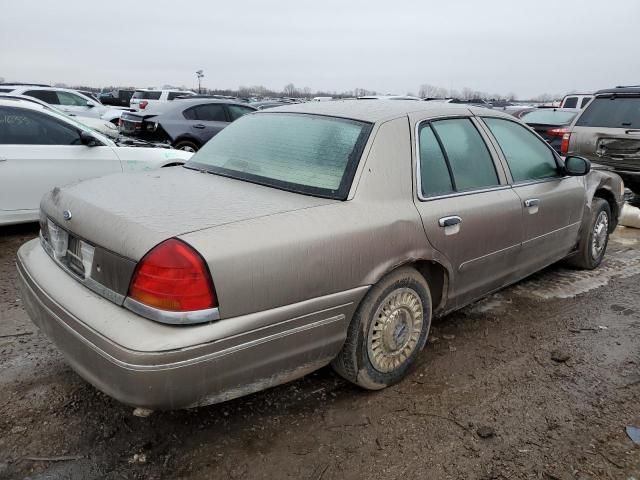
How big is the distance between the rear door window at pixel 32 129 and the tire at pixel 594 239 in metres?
5.42

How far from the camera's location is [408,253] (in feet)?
9.18

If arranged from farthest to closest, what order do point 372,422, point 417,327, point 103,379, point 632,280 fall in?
point 632,280 < point 417,327 < point 372,422 < point 103,379

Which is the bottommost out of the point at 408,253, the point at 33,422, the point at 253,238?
the point at 33,422

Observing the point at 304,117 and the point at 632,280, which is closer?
the point at 304,117

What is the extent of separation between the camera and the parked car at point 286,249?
2.08 meters

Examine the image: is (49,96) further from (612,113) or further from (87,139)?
(612,113)

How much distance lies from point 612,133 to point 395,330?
20.2 ft

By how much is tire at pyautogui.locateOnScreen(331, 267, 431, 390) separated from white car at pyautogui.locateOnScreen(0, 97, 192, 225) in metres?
3.90

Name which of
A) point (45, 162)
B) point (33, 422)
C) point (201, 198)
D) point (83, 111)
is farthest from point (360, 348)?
point (83, 111)

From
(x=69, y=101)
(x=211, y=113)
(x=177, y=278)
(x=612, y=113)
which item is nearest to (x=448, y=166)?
(x=177, y=278)

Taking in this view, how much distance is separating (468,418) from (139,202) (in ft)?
6.53

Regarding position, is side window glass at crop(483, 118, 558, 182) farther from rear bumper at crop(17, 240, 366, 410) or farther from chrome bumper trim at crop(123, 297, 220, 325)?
chrome bumper trim at crop(123, 297, 220, 325)

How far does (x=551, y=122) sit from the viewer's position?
11.1 m

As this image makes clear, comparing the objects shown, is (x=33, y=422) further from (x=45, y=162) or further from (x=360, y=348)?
(x=45, y=162)
